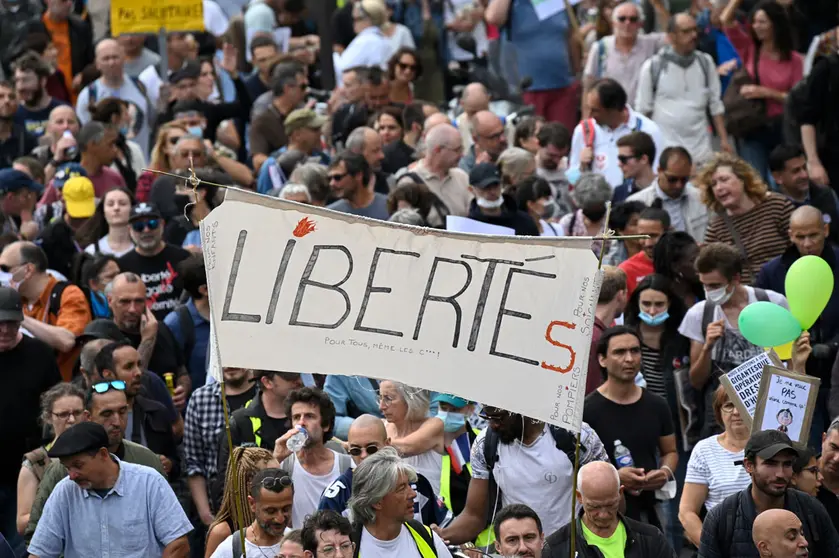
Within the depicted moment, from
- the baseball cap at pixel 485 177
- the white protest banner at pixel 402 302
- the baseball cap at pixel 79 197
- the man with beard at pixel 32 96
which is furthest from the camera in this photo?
the man with beard at pixel 32 96

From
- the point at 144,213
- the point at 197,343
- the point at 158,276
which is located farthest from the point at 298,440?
the point at 144,213

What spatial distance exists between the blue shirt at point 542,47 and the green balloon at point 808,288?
6999mm

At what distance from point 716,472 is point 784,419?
0.51 meters

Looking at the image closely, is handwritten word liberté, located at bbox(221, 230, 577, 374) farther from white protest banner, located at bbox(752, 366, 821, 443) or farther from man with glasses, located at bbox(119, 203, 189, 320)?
man with glasses, located at bbox(119, 203, 189, 320)

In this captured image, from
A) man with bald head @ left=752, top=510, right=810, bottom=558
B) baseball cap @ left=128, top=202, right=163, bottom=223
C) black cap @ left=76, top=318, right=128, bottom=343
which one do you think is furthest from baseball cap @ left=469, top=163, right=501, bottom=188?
man with bald head @ left=752, top=510, right=810, bottom=558

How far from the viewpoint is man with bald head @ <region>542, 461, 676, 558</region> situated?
Answer: 8422mm

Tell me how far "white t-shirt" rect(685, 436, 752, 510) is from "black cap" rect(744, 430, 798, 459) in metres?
0.68

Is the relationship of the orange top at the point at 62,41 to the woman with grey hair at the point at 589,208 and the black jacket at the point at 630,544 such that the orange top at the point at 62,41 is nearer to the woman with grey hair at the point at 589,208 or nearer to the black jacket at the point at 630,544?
the woman with grey hair at the point at 589,208

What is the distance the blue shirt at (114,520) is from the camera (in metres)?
8.77

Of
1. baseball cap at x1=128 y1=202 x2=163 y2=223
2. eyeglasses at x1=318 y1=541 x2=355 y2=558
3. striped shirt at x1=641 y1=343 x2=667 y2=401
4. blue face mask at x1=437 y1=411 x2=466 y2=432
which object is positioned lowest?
striped shirt at x1=641 y1=343 x2=667 y2=401

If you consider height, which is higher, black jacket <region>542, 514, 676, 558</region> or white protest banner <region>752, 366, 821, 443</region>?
white protest banner <region>752, 366, 821, 443</region>

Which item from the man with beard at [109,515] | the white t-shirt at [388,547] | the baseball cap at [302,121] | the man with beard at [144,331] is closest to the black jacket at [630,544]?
the white t-shirt at [388,547]

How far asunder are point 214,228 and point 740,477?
3286 mm

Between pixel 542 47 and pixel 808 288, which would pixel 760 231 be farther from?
pixel 542 47
